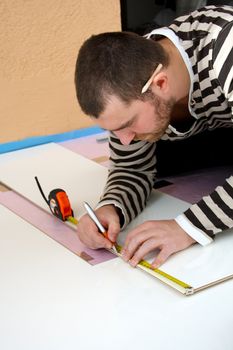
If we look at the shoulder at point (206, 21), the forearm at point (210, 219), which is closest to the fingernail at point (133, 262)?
the forearm at point (210, 219)

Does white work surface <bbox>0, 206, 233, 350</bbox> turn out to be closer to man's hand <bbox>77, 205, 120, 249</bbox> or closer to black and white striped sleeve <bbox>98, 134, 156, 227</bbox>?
man's hand <bbox>77, 205, 120, 249</bbox>

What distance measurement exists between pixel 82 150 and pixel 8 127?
9.4 inches

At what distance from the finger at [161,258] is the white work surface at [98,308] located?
0.08 feet

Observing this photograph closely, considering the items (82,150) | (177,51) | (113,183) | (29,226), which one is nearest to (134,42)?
(177,51)

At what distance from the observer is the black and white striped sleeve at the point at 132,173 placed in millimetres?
1125

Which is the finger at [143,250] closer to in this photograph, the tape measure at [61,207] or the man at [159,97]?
the man at [159,97]

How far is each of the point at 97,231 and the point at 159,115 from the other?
0.24 metres

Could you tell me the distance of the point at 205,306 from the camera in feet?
2.63

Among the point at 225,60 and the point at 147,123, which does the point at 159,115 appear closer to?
the point at 147,123

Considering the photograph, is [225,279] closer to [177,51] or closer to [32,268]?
[32,268]

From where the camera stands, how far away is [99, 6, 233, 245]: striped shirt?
976mm

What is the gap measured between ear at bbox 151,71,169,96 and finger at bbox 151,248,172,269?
0.27 m

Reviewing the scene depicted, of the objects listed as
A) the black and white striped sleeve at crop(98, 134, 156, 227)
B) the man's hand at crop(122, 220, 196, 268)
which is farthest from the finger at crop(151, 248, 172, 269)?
the black and white striped sleeve at crop(98, 134, 156, 227)

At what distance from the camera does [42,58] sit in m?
1.69
